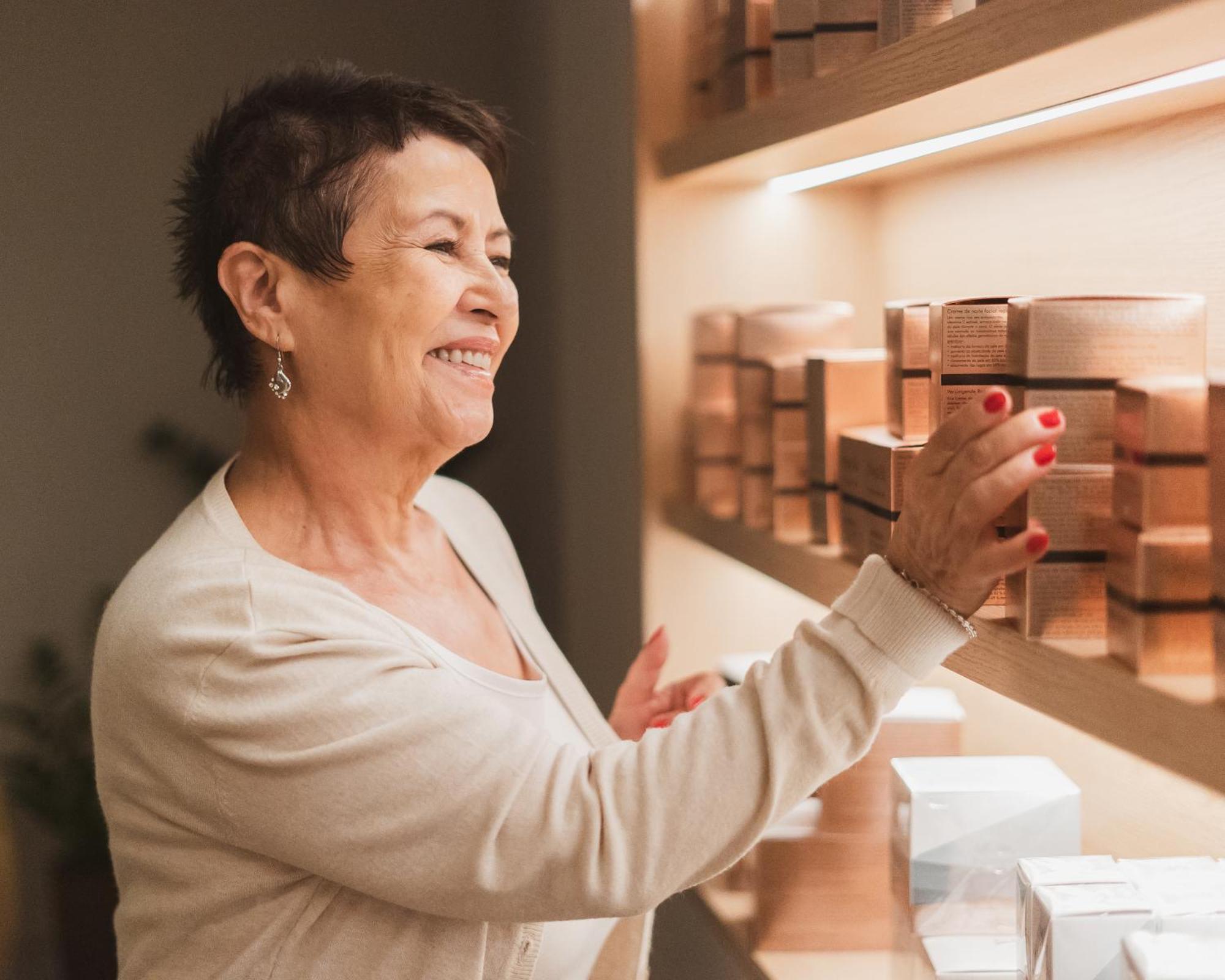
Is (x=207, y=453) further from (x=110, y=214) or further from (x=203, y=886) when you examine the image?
(x=203, y=886)

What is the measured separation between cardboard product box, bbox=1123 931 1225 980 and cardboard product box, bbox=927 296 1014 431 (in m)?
0.39

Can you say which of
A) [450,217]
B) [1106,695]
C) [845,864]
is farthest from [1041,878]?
[450,217]

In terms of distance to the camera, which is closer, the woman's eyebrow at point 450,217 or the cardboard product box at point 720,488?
the woman's eyebrow at point 450,217

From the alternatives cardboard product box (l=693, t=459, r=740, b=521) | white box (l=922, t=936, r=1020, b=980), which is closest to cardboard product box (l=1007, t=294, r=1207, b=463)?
white box (l=922, t=936, r=1020, b=980)

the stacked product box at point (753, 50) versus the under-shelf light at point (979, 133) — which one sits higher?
the stacked product box at point (753, 50)

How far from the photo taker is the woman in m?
0.86

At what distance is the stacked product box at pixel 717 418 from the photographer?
5.34 ft

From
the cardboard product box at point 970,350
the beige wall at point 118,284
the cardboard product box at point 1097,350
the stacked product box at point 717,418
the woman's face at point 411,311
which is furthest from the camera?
the beige wall at point 118,284

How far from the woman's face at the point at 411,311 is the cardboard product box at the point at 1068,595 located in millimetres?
584

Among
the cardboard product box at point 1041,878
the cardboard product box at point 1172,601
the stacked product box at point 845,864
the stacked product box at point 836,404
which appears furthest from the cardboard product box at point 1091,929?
the stacked product box at point 836,404

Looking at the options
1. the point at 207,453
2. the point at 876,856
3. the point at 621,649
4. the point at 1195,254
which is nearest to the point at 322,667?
the point at 876,856

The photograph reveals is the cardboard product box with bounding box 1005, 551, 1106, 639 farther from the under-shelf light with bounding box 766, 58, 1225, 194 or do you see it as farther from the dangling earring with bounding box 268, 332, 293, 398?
the dangling earring with bounding box 268, 332, 293, 398

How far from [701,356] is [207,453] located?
184 centimetres

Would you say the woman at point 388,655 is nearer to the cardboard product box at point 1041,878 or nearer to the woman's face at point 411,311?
the woman's face at point 411,311
